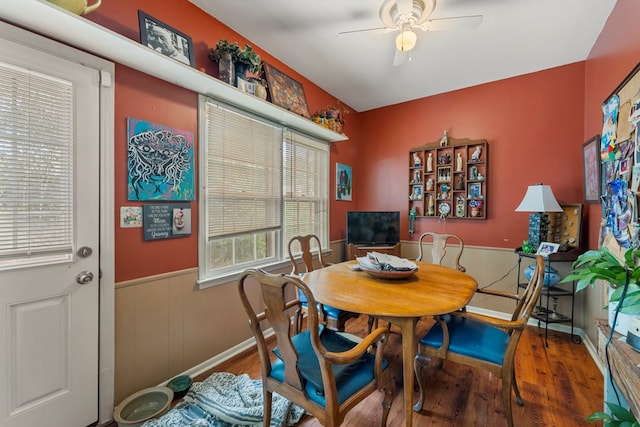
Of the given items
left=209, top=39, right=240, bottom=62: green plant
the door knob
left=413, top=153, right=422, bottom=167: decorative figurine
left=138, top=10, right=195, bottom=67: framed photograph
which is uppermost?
left=209, top=39, right=240, bottom=62: green plant

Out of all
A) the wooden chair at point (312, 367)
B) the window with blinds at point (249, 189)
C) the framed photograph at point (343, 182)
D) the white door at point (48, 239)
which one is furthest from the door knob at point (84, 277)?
the framed photograph at point (343, 182)

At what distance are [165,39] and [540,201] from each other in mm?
3392

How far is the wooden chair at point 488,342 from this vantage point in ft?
4.90

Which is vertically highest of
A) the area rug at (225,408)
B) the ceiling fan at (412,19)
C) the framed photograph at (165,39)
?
the ceiling fan at (412,19)

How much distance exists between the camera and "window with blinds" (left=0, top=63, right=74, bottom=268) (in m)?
1.34

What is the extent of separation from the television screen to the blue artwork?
6.89 feet

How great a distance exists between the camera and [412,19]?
6.17 feet

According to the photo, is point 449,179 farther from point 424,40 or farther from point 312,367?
point 312,367

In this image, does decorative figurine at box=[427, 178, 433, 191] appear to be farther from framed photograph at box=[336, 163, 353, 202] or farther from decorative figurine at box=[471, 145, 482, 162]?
framed photograph at box=[336, 163, 353, 202]

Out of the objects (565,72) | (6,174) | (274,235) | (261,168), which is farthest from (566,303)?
(6,174)

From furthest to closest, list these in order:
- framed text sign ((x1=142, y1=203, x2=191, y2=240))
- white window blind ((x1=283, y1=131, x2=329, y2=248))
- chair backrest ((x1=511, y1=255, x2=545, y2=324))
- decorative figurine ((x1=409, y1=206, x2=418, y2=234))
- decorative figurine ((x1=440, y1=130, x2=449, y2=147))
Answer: decorative figurine ((x1=409, y1=206, x2=418, y2=234)) < decorative figurine ((x1=440, y1=130, x2=449, y2=147)) < white window blind ((x1=283, y1=131, x2=329, y2=248)) < framed text sign ((x1=142, y1=203, x2=191, y2=240)) < chair backrest ((x1=511, y1=255, x2=545, y2=324))

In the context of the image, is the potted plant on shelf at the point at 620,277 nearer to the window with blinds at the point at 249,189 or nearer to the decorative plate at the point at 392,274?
the decorative plate at the point at 392,274

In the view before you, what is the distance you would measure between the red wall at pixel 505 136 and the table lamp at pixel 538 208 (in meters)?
0.30

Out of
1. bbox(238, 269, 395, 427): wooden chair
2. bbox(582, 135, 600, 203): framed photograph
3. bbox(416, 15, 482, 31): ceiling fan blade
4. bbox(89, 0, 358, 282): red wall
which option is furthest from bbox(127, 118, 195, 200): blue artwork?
bbox(582, 135, 600, 203): framed photograph
